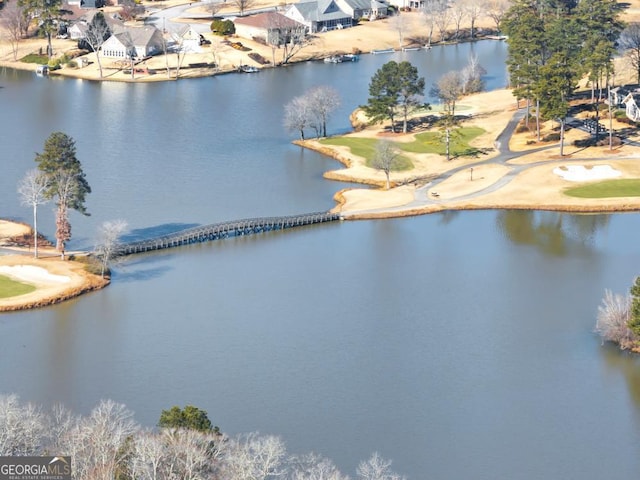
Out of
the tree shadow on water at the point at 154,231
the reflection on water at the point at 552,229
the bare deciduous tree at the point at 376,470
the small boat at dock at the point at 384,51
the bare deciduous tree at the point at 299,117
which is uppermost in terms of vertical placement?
the small boat at dock at the point at 384,51

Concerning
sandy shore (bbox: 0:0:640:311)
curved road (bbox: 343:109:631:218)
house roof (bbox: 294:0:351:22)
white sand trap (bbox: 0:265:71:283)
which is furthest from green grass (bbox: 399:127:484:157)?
house roof (bbox: 294:0:351:22)

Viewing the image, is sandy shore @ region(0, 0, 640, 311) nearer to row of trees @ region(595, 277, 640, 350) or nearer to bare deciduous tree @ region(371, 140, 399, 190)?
bare deciduous tree @ region(371, 140, 399, 190)

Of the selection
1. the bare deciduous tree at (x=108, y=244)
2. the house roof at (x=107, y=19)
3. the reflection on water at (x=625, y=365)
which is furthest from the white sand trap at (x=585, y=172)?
the house roof at (x=107, y=19)

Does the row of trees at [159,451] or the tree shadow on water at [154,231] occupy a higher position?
the tree shadow on water at [154,231]

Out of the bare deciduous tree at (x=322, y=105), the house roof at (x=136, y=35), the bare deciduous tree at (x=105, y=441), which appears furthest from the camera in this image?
A: the house roof at (x=136, y=35)

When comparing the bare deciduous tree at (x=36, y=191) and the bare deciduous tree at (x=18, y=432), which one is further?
the bare deciduous tree at (x=36, y=191)

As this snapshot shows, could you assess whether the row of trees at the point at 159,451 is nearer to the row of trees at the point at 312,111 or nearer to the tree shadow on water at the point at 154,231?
the tree shadow on water at the point at 154,231

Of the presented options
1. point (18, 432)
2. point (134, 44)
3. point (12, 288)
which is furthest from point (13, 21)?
point (18, 432)

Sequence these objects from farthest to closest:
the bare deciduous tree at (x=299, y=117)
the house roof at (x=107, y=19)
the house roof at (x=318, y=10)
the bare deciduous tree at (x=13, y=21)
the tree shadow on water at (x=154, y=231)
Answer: the house roof at (x=318, y=10)
the bare deciduous tree at (x=13, y=21)
the house roof at (x=107, y=19)
the bare deciduous tree at (x=299, y=117)
the tree shadow on water at (x=154, y=231)
